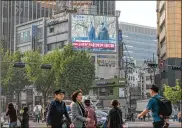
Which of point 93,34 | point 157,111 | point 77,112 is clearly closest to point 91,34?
point 93,34

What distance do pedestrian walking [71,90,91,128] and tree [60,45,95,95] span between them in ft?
166

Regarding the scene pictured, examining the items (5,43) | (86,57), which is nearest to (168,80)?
(86,57)

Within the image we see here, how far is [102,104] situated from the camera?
69.2 m

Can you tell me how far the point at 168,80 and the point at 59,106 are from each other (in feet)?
220

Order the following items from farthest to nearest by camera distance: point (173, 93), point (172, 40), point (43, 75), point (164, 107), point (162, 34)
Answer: point (162, 34) → point (172, 40) → point (173, 93) → point (43, 75) → point (164, 107)

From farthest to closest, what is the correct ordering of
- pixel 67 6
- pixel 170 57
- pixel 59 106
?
1. pixel 67 6
2. pixel 170 57
3. pixel 59 106

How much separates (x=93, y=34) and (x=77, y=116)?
7335 centimetres

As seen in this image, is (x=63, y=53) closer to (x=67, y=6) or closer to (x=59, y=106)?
(x=67, y=6)

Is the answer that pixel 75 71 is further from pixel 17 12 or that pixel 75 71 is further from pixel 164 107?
pixel 164 107

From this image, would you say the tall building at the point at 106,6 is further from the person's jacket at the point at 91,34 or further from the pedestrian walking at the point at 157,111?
the pedestrian walking at the point at 157,111

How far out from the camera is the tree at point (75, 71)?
201 ft

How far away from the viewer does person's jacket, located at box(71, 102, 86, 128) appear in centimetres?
1024

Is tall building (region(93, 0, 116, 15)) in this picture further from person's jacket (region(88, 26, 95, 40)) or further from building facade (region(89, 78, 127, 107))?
building facade (region(89, 78, 127, 107))

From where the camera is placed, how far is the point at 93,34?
8331 centimetres
